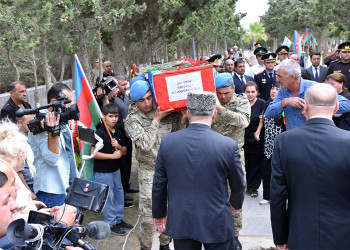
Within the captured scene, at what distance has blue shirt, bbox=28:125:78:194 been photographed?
3.76m

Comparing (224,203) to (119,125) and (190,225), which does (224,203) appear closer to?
(190,225)

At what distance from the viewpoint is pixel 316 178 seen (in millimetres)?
2773

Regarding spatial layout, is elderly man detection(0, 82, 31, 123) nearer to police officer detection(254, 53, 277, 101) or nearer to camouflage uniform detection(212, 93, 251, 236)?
camouflage uniform detection(212, 93, 251, 236)

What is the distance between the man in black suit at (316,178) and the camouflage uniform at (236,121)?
1.48m

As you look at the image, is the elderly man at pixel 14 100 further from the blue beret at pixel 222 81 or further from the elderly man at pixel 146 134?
the blue beret at pixel 222 81

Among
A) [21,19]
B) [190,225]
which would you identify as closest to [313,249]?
[190,225]

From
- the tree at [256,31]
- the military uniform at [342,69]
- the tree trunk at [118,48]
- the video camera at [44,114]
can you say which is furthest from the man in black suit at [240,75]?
the tree at [256,31]

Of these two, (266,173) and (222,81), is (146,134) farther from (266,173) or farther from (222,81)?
(266,173)

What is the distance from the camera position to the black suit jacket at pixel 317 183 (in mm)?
2734

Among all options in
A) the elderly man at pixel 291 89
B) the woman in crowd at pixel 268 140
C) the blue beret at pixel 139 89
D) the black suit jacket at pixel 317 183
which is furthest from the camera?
the woman in crowd at pixel 268 140

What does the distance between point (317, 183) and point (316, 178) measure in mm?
38

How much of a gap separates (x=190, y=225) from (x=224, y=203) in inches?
13.0

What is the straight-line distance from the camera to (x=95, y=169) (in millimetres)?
5086

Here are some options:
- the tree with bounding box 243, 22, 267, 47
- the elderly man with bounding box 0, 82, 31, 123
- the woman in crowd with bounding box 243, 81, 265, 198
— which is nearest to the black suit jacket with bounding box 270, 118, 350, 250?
the woman in crowd with bounding box 243, 81, 265, 198
